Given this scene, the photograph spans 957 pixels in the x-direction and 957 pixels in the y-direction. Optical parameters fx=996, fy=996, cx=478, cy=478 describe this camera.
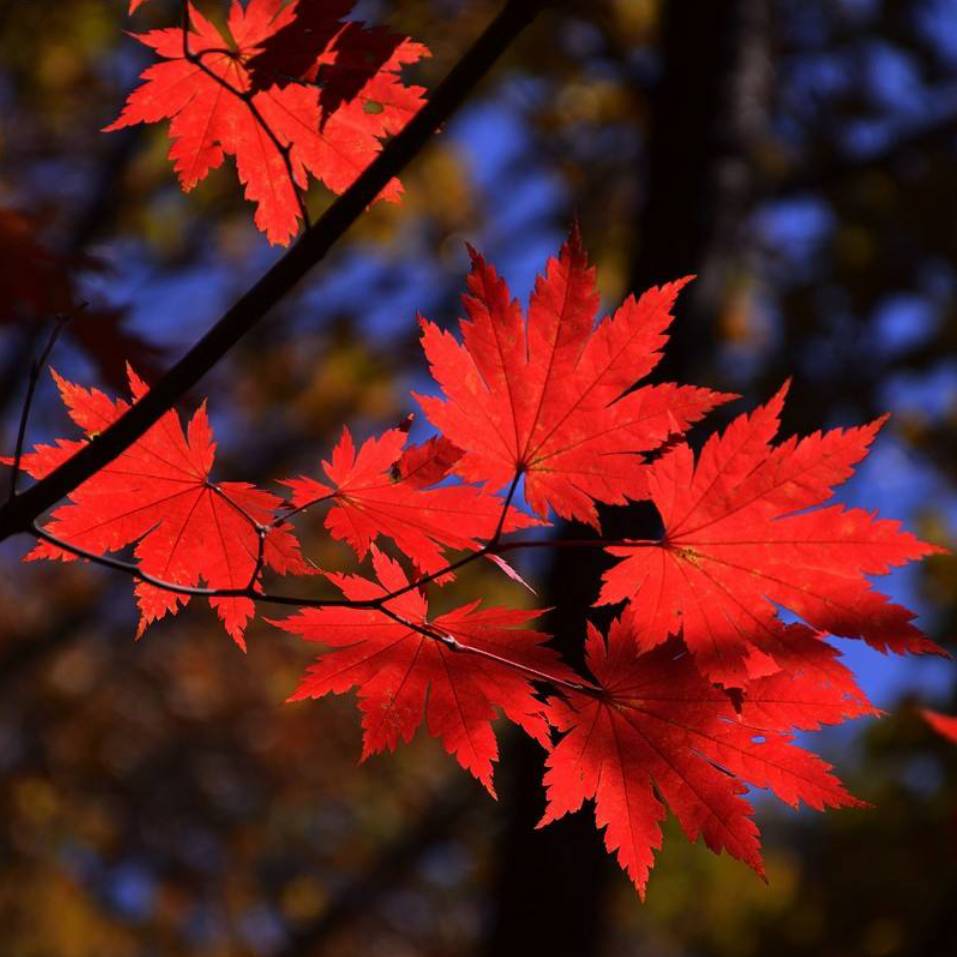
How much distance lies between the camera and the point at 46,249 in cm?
146

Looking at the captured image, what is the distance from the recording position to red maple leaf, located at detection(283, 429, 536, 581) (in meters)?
1.16

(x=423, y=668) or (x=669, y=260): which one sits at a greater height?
(x=423, y=668)

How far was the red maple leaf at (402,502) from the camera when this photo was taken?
45.7 inches

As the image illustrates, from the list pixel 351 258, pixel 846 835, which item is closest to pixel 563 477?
pixel 846 835

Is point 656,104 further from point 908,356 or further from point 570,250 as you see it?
point 908,356

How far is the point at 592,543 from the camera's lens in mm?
1013

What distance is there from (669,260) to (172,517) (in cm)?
203

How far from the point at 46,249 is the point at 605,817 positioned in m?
1.11

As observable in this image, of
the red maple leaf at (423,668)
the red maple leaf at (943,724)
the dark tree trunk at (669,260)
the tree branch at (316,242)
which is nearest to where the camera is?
the tree branch at (316,242)

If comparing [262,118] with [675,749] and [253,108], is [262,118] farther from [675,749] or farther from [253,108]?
[675,749]

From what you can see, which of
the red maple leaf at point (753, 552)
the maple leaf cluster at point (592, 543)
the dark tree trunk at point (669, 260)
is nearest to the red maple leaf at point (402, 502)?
the maple leaf cluster at point (592, 543)

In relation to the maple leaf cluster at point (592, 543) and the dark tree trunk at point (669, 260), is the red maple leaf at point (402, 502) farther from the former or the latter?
the dark tree trunk at point (669, 260)

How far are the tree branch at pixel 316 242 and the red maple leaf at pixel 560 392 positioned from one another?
0.17m

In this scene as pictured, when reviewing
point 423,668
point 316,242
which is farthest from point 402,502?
point 316,242
